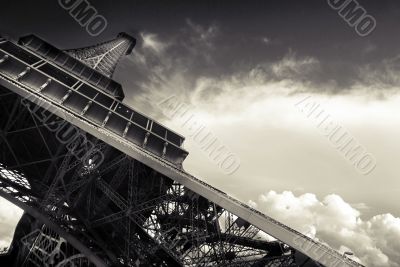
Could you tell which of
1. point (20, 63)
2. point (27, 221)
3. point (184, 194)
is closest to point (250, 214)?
point (184, 194)

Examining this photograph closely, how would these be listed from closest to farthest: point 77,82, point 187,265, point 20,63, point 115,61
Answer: point 187,265, point 20,63, point 77,82, point 115,61

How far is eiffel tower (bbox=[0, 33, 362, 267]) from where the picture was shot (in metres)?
10.6

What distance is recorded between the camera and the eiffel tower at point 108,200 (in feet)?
34.6

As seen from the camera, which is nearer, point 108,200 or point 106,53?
point 108,200

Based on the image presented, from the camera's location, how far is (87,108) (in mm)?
19453

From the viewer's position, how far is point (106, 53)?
49031 millimetres

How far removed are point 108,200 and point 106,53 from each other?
1565 inches

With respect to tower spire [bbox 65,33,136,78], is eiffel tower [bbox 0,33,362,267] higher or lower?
lower

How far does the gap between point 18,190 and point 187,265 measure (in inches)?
335

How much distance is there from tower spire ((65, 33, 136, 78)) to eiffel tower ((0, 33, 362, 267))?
931 inches

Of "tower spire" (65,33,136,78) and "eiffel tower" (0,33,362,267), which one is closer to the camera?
"eiffel tower" (0,33,362,267)

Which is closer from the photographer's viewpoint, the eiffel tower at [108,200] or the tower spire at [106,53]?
the eiffel tower at [108,200]

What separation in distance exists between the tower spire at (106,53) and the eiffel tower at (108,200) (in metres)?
23.6

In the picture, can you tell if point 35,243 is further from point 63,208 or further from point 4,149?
point 63,208
